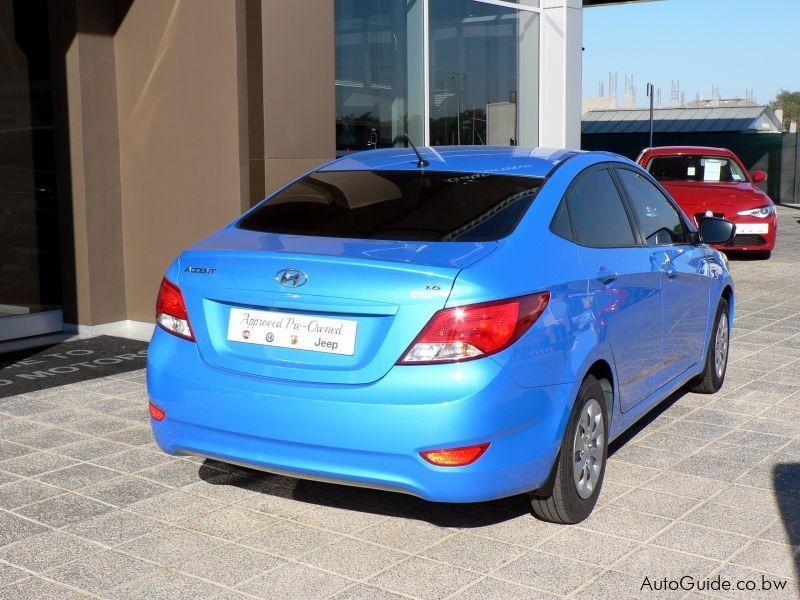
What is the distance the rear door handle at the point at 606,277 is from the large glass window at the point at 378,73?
5.38m

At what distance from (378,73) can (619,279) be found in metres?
6.17

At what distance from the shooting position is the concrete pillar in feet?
43.5

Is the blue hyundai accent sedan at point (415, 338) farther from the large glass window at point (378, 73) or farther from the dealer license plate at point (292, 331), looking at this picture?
the large glass window at point (378, 73)

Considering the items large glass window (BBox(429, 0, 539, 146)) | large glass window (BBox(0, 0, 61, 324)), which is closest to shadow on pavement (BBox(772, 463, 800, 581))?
large glass window (BBox(0, 0, 61, 324))

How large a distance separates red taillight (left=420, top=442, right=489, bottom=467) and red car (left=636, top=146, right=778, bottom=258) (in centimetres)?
1176

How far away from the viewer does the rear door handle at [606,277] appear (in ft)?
14.7

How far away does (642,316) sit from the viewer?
495 centimetres

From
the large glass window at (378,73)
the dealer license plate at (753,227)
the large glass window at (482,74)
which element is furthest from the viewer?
the dealer license plate at (753,227)

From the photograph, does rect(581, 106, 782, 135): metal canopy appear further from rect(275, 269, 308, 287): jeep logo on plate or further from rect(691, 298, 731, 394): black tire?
rect(275, 269, 308, 287): jeep logo on plate

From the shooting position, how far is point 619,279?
15.4 ft

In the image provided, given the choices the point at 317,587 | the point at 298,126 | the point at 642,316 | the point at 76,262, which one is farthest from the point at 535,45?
the point at 317,587

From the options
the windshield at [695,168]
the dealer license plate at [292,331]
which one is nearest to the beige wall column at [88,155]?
the dealer license plate at [292,331]

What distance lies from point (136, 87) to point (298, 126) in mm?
1487

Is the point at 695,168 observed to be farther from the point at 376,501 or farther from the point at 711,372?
the point at 376,501
